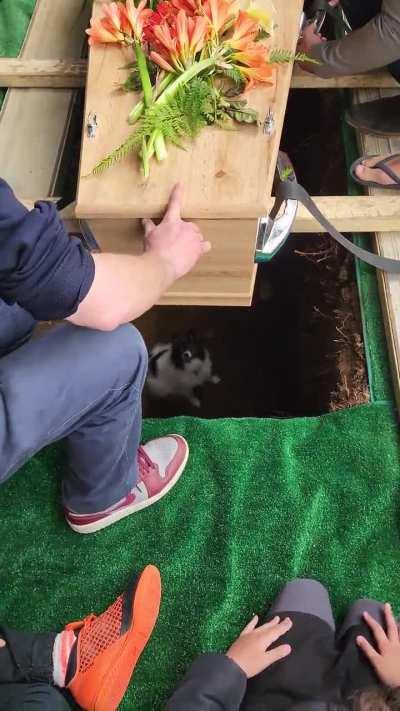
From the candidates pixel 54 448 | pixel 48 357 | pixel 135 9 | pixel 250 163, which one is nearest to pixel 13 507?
pixel 54 448

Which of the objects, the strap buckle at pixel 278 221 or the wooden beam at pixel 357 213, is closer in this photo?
the strap buckle at pixel 278 221

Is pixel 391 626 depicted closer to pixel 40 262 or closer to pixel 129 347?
pixel 129 347

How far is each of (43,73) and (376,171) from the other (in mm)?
1187

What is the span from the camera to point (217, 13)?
58.4 inches

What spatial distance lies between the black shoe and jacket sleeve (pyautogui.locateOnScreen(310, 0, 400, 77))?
212 millimetres

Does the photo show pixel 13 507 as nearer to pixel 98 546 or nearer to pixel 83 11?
pixel 98 546

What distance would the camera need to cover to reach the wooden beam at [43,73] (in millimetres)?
2057

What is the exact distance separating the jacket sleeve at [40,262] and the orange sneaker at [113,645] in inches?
29.7

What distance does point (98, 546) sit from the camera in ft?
5.01

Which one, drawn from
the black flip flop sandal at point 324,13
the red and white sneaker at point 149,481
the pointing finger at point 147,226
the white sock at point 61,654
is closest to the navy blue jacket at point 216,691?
the white sock at point 61,654

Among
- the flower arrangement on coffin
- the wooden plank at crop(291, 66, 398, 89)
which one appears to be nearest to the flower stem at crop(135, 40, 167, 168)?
the flower arrangement on coffin

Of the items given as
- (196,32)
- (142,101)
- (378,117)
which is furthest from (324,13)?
(142,101)

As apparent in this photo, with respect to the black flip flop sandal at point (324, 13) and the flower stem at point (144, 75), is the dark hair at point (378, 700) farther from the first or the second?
the black flip flop sandal at point (324, 13)

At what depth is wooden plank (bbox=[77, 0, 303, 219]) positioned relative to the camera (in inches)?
53.7
